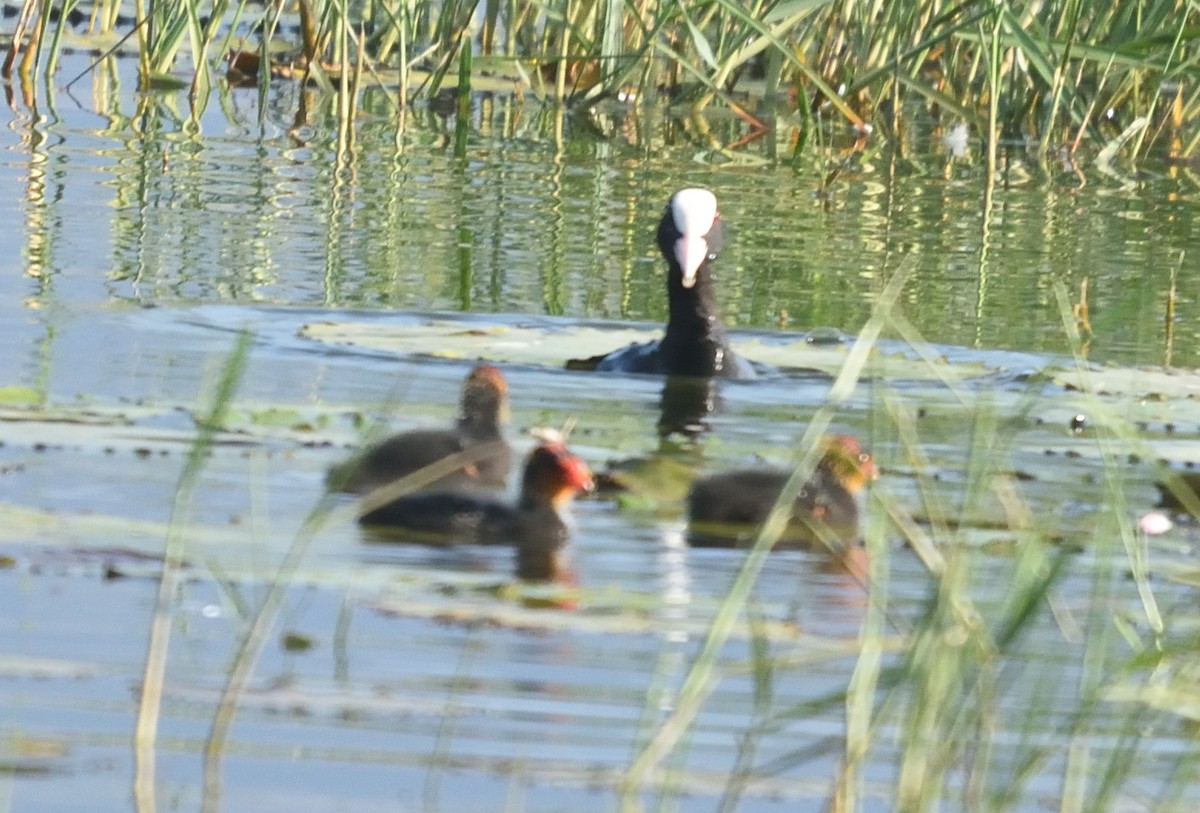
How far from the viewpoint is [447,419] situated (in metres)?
5.62

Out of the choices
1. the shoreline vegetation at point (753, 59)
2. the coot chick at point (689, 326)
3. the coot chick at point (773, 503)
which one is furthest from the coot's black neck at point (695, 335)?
the shoreline vegetation at point (753, 59)

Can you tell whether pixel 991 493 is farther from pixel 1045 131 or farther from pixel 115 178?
pixel 1045 131

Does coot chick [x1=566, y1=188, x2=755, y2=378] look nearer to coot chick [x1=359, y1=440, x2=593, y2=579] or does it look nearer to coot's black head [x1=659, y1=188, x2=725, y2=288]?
coot's black head [x1=659, y1=188, x2=725, y2=288]

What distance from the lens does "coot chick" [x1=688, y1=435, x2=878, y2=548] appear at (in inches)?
177

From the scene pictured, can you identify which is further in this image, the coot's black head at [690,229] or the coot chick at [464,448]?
the coot's black head at [690,229]

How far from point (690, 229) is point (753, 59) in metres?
10.7

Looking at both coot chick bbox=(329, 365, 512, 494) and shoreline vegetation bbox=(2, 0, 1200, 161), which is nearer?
coot chick bbox=(329, 365, 512, 494)

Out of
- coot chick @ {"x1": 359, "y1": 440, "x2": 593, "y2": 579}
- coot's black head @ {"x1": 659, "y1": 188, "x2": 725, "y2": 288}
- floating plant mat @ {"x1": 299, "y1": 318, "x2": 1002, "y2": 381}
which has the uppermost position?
coot's black head @ {"x1": 659, "y1": 188, "x2": 725, "y2": 288}

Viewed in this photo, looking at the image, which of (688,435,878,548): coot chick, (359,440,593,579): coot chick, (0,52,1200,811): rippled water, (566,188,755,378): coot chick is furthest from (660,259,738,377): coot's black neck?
(359,440,593,579): coot chick

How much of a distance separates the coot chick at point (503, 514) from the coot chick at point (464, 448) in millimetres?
102

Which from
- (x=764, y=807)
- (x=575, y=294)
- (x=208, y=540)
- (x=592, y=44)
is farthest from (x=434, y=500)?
(x=592, y=44)

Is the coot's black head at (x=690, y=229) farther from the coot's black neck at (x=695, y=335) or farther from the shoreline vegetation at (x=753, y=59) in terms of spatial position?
the shoreline vegetation at (x=753, y=59)

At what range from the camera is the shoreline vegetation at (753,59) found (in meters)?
11.2

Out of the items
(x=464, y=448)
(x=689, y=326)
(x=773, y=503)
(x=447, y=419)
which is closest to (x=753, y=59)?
(x=689, y=326)
